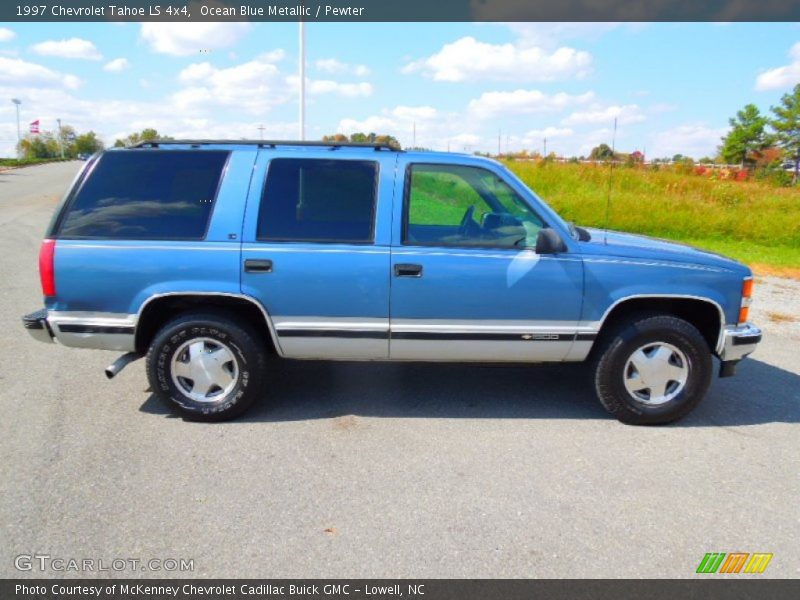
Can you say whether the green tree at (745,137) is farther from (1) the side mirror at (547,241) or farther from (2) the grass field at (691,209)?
(1) the side mirror at (547,241)

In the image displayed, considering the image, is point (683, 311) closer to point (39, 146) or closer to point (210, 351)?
point (210, 351)

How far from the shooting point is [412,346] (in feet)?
14.2

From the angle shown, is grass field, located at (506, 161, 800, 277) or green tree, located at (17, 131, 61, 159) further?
green tree, located at (17, 131, 61, 159)

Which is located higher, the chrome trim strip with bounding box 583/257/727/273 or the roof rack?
the roof rack

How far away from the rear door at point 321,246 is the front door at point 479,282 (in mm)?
147

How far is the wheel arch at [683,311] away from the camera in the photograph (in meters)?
4.33

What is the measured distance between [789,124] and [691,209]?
25.9m

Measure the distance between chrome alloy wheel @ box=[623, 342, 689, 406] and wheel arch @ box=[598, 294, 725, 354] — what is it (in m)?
0.27

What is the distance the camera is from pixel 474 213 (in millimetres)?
4555

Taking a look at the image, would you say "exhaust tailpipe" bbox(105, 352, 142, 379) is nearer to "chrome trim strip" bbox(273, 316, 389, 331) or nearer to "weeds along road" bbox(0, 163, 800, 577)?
"weeds along road" bbox(0, 163, 800, 577)
